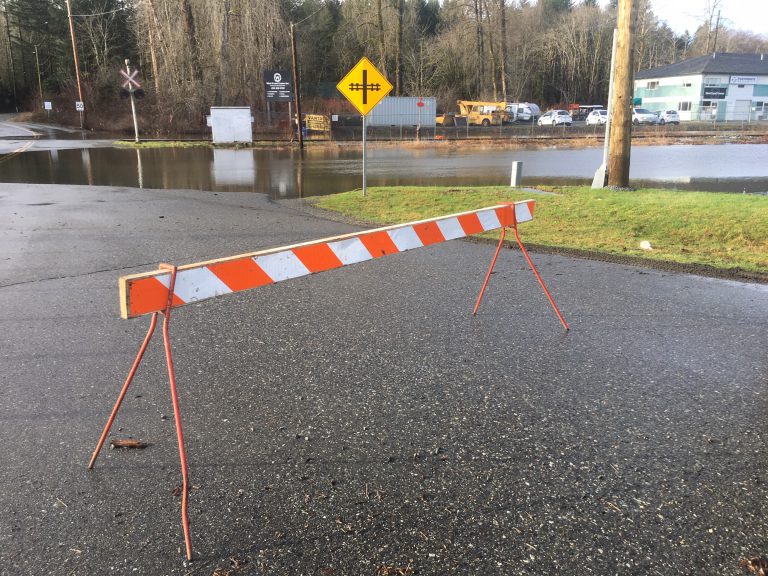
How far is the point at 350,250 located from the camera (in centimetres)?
387

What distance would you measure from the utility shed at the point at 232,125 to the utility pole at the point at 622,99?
25380 millimetres

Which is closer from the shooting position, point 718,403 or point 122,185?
point 718,403

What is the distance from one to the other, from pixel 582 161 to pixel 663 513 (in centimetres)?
2515

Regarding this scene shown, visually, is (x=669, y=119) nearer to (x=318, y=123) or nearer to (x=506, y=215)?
(x=318, y=123)

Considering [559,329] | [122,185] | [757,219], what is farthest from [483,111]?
[559,329]

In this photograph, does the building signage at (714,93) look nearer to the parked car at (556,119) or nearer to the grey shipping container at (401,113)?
the parked car at (556,119)

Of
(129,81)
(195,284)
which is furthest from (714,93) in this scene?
(195,284)

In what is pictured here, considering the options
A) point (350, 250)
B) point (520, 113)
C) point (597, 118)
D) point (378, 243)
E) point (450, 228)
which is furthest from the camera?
point (520, 113)

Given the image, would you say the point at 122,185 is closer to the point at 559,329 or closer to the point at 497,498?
the point at 559,329

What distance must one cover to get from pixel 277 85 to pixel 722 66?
185 ft

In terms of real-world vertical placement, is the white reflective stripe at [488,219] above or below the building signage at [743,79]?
below

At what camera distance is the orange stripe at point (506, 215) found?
5291mm

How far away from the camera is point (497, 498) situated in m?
2.96

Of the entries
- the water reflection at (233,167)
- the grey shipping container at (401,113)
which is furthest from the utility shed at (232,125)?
the grey shipping container at (401,113)
